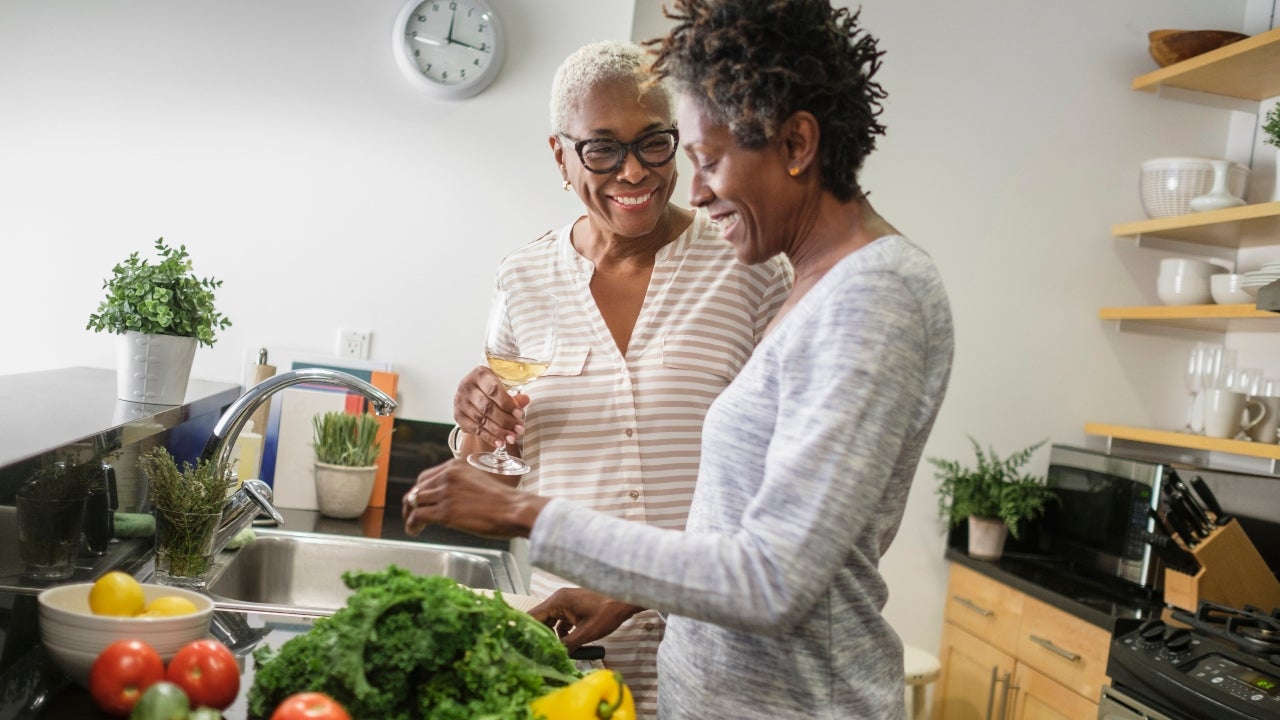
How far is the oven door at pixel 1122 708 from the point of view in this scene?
239 cm

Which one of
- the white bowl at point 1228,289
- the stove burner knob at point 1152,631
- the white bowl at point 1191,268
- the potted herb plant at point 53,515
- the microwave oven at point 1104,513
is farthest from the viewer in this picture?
the white bowl at point 1191,268

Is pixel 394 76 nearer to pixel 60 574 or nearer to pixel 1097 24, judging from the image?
pixel 60 574

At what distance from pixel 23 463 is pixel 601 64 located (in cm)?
92

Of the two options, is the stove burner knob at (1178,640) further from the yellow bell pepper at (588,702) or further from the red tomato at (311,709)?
the red tomato at (311,709)

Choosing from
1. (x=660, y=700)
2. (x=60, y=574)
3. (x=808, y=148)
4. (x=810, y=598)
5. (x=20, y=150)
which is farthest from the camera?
(x=20, y=150)

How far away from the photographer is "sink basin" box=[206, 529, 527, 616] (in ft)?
7.13

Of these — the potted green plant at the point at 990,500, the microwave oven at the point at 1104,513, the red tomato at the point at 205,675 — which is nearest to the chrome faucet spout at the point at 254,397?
the red tomato at the point at 205,675

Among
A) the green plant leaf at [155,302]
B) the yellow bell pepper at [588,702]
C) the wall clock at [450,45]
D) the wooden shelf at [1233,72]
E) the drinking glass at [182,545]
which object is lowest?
the drinking glass at [182,545]

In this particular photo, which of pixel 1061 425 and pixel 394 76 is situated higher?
pixel 394 76

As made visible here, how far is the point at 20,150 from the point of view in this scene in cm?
271

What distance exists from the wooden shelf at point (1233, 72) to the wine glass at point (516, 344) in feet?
8.43

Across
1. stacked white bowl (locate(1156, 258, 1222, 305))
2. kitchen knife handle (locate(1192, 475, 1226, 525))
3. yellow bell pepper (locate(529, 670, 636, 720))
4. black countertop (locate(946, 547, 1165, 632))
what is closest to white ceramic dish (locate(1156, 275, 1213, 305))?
stacked white bowl (locate(1156, 258, 1222, 305))

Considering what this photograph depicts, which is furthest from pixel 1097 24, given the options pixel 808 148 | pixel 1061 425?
pixel 808 148

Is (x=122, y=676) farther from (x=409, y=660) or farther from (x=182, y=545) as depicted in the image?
(x=182, y=545)
